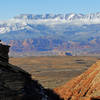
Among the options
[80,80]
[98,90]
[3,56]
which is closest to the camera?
[3,56]

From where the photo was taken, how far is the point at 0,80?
27.2 m

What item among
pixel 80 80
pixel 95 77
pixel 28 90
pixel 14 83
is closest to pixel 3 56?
pixel 28 90

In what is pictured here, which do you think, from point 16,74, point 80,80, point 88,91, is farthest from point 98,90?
point 16,74

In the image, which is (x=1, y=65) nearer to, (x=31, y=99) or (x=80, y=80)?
(x=31, y=99)

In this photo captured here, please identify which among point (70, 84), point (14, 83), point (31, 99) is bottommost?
point (70, 84)

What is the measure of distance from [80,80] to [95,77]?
Result: 8.35 m

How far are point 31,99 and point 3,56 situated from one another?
17.6 ft

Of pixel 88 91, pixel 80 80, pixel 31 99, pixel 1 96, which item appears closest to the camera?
pixel 1 96

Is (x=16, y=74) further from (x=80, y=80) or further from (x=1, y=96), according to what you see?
(x=80, y=80)

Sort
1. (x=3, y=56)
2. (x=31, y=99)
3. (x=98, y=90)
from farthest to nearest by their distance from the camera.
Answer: (x=98, y=90), (x=3, y=56), (x=31, y=99)

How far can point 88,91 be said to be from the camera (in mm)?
48344

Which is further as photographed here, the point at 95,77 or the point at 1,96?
the point at 95,77

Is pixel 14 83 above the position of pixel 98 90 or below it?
above

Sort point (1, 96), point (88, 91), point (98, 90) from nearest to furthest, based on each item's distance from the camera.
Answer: point (1, 96)
point (98, 90)
point (88, 91)
